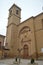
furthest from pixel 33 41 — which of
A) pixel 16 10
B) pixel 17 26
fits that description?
pixel 16 10

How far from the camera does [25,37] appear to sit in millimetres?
21672

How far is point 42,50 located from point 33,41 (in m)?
2.64

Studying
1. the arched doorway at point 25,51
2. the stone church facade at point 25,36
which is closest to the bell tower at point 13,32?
the stone church facade at point 25,36

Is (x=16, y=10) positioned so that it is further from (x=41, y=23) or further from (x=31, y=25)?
(x=41, y=23)

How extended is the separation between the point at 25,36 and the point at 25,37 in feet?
0.75

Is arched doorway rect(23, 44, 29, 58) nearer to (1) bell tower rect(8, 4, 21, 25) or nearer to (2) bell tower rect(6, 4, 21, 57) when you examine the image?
(2) bell tower rect(6, 4, 21, 57)

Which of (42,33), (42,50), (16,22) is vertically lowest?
(42,50)

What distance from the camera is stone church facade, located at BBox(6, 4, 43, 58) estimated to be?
18677 millimetres

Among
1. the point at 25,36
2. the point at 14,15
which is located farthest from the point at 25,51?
the point at 14,15

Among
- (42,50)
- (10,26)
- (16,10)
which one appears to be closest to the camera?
(42,50)

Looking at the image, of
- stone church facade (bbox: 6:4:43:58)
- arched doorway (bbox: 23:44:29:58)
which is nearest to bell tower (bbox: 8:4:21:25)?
stone church facade (bbox: 6:4:43:58)

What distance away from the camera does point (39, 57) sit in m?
17.7

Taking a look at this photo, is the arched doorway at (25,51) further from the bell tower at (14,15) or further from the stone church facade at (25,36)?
the bell tower at (14,15)

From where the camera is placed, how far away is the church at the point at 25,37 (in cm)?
1865
